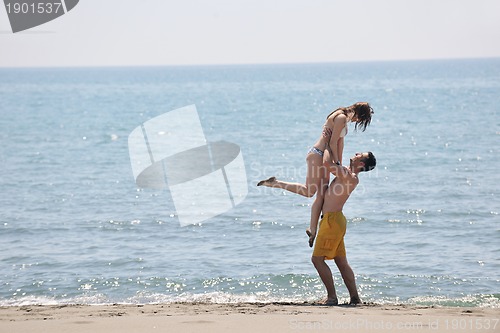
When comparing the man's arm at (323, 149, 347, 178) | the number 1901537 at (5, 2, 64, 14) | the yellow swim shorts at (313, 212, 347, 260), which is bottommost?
the yellow swim shorts at (313, 212, 347, 260)

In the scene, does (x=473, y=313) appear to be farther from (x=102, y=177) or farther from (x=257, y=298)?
(x=102, y=177)

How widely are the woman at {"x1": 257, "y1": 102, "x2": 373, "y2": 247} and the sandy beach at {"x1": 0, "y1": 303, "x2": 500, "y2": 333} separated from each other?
3.93ft

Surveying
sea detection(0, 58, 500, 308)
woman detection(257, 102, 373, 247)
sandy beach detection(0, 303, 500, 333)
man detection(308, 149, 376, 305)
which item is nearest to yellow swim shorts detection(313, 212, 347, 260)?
man detection(308, 149, 376, 305)

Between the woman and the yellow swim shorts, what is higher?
the woman

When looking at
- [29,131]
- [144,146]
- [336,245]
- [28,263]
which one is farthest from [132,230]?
[29,131]

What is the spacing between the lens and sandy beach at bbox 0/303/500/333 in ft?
24.3

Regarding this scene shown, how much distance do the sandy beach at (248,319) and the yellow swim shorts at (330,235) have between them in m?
0.65

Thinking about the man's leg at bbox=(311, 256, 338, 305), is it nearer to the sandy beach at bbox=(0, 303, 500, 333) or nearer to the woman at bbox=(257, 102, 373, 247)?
the woman at bbox=(257, 102, 373, 247)

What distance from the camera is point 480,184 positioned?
20.3 metres

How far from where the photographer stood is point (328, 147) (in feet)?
30.4

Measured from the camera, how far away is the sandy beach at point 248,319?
24.3 ft

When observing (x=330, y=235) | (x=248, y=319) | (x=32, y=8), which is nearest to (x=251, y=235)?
(x=330, y=235)

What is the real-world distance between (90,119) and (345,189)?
43274mm

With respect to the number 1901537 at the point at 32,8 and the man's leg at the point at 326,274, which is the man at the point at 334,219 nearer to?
the man's leg at the point at 326,274
